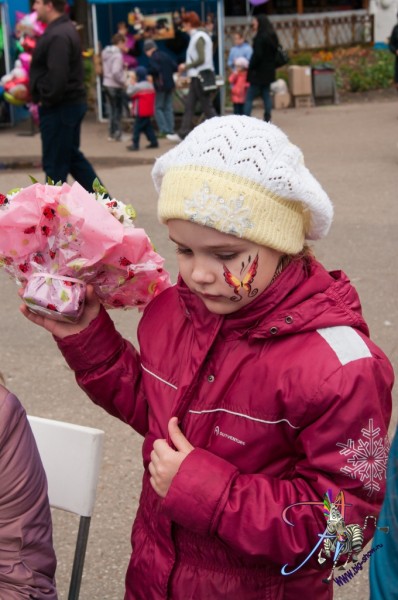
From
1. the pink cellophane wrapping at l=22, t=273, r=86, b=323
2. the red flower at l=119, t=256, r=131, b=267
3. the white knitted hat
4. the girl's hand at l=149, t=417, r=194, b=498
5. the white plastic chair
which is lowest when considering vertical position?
the white plastic chair

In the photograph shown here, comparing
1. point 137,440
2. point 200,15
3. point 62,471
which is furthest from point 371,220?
point 200,15

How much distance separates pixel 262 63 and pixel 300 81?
139 inches

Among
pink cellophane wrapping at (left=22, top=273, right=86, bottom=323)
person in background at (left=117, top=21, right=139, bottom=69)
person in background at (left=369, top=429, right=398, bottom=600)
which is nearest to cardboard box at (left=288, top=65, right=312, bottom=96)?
person in background at (left=117, top=21, right=139, bottom=69)

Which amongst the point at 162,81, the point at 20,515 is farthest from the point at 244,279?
the point at 162,81

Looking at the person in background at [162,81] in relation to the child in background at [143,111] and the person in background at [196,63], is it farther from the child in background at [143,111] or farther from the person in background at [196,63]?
the person in background at [196,63]

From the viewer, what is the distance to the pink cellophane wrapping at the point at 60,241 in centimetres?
202

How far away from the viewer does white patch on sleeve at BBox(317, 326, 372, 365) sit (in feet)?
5.97

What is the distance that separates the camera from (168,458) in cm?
192

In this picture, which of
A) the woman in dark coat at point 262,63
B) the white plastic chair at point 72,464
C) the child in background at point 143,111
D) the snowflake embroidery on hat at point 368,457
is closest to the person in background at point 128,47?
the child in background at point 143,111

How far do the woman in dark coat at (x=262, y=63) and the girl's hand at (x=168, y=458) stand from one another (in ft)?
39.7

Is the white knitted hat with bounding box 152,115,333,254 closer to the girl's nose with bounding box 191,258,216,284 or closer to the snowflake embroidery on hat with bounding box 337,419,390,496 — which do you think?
the girl's nose with bounding box 191,258,216,284

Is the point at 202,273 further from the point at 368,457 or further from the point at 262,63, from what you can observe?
the point at 262,63

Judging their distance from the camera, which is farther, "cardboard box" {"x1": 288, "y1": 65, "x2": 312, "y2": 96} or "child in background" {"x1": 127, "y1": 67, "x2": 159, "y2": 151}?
"cardboard box" {"x1": 288, "y1": 65, "x2": 312, "y2": 96}
